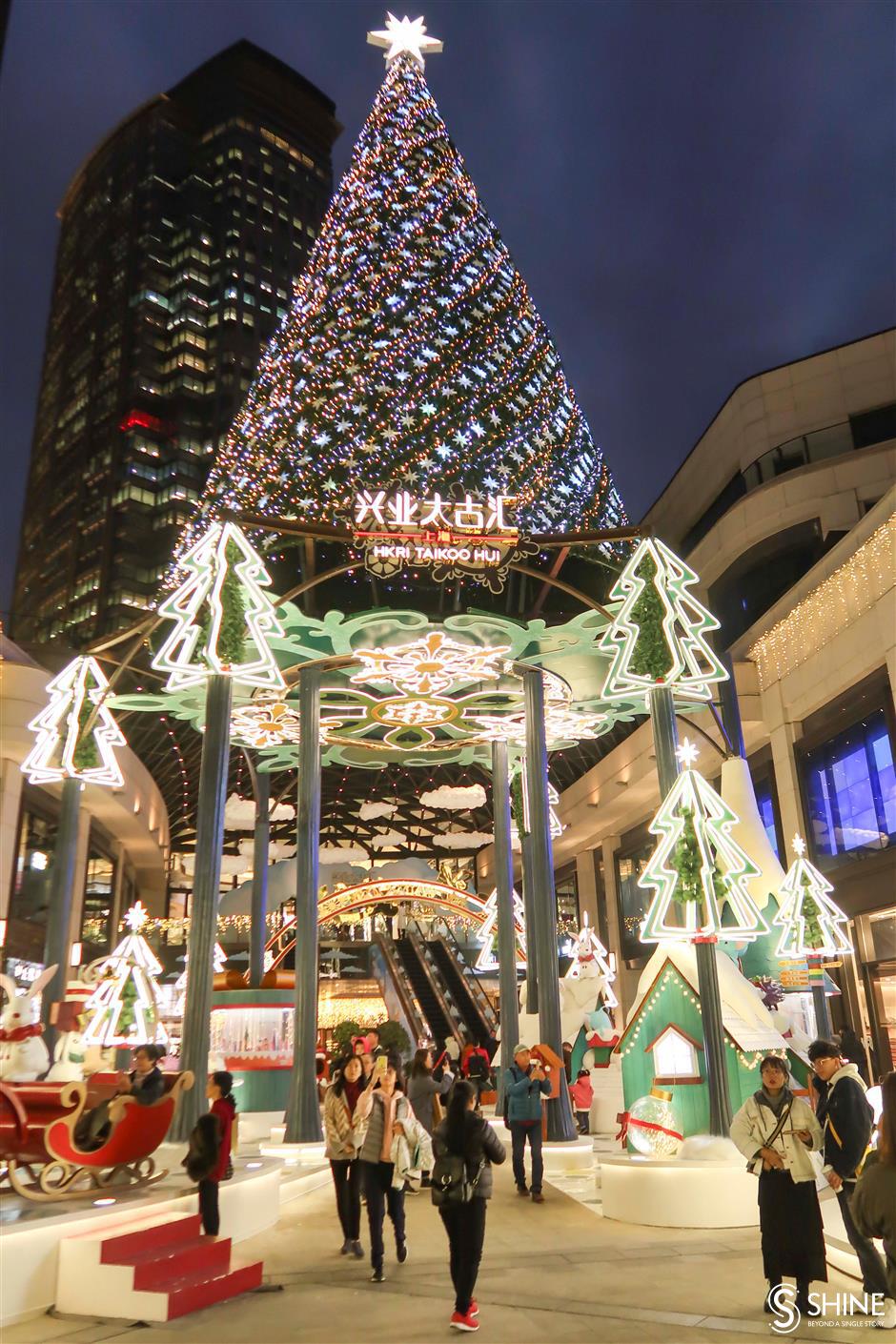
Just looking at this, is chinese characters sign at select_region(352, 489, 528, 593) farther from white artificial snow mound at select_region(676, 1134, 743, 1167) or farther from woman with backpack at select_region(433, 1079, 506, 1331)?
woman with backpack at select_region(433, 1079, 506, 1331)

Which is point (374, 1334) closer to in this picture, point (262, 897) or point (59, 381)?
point (262, 897)

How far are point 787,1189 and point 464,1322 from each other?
2.02m

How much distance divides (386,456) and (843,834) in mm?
13465

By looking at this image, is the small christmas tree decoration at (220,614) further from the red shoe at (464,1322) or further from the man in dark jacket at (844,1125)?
the man in dark jacket at (844,1125)

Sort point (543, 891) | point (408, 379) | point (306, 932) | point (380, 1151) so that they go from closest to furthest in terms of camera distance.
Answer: point (380, 1151) → point (306, 932) → point (543, 891) → point (408, 379)

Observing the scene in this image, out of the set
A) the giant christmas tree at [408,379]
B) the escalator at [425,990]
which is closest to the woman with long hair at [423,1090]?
the giant christmas tree at [408,379]

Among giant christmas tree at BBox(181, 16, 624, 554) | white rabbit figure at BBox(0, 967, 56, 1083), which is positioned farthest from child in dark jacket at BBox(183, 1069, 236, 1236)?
giant christmas tree at BBox(181, 16, 624, 554)

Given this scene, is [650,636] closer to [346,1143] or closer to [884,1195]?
[346,1143]

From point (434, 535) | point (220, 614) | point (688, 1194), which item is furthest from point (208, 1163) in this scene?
point (434, 535)

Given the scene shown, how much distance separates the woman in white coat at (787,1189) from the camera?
578 centimetres

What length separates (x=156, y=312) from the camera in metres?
91.2

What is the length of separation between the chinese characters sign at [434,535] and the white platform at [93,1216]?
7860 mm

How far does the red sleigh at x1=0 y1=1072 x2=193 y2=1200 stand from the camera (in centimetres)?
764

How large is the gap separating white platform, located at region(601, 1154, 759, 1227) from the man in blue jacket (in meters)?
1.42
